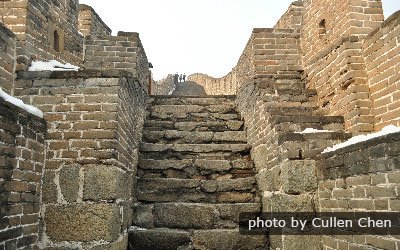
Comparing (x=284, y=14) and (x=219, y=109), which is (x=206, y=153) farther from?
(x=284, y=14)

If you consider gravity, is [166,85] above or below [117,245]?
above

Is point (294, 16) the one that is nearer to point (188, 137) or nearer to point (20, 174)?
point (188, 137)

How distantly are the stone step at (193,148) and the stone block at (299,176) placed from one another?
1.74m

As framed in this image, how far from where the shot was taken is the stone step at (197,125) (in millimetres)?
5660

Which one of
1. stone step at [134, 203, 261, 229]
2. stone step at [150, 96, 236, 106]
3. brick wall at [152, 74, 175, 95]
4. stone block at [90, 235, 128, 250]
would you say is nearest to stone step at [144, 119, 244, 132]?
stone step at [150, 96, 236, 106]

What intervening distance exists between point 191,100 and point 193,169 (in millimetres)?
2037

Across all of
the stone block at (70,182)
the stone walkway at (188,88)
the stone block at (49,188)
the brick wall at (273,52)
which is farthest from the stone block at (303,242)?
the stone walkway at (188,88)

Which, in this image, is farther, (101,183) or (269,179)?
(269,179)

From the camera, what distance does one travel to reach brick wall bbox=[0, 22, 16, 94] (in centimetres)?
358

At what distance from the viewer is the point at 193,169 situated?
4828mm

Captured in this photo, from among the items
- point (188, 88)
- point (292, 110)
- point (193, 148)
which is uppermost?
point (188, 88)

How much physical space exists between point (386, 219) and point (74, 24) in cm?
527

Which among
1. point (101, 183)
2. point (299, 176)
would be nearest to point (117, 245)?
point (101, 183)

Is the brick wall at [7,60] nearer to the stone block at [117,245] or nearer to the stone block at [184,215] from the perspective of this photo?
the stone block at [117,245]
